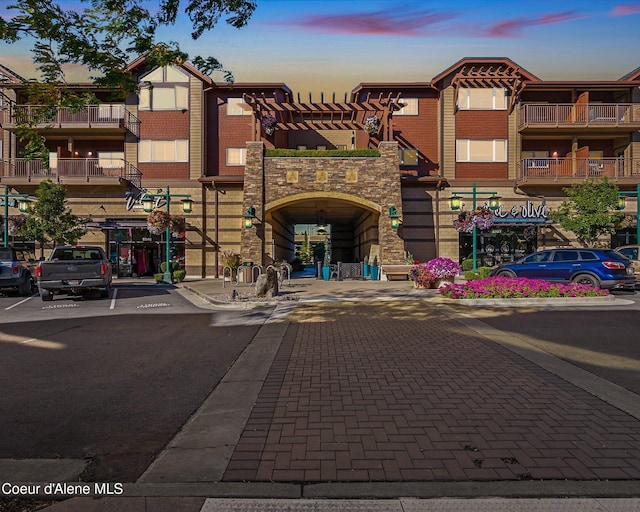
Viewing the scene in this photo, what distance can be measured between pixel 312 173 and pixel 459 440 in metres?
19.6

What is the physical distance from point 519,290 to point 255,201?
13179mm

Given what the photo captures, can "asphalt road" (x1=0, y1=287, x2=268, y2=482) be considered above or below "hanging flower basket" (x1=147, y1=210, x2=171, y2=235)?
below

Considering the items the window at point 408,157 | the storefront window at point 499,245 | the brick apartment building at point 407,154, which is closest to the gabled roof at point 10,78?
the brick apartment building at point 407,154

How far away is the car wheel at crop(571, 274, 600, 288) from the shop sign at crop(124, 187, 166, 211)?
20903 millimetres

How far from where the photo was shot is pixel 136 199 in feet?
85.7

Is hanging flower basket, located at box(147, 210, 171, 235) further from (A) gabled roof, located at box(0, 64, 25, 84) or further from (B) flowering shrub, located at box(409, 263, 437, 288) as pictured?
(A) gabled roof, located at box(0, 64, 25, 84)

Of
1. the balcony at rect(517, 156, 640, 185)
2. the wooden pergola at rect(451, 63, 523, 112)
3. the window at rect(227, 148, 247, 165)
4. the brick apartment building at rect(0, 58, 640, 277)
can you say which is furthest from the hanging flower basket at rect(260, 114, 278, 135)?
the balcony at rect(517, 156, 640, 185)

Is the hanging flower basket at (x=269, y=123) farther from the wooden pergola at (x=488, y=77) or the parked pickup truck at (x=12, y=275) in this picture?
the parked pickup truck at (x=12, y=275)

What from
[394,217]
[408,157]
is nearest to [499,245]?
[408,157]

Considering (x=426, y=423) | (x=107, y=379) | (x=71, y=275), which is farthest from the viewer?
(x=71, y=275)

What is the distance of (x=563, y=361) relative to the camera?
262 inches

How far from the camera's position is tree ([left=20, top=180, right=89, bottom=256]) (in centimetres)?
2230

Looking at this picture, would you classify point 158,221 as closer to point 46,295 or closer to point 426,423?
point 46,295

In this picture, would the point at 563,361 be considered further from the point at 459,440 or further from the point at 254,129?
the point at 254,129
